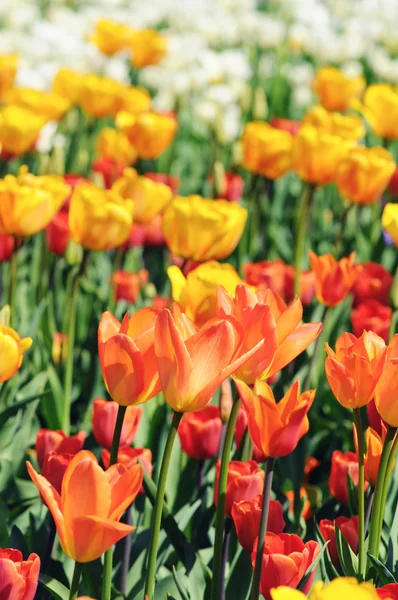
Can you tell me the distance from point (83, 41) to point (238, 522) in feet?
15.8

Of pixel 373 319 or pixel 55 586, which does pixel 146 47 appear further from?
pixel 55 586

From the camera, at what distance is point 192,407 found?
1.13 m

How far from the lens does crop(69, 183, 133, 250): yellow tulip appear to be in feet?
7.10

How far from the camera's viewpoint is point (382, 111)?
10.8 feet

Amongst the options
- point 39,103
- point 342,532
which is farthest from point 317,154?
point 342,532

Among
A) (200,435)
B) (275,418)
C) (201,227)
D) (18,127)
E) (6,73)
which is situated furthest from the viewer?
(6,73)

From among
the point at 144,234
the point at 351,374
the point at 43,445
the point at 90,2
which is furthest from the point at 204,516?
the point at 90,2

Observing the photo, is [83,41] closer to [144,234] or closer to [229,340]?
[144,234]

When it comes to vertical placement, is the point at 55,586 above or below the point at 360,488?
below

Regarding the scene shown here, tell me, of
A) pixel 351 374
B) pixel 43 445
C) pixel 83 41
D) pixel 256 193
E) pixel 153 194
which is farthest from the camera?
pixel 83 41

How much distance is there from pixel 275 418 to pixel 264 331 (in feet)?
0.35

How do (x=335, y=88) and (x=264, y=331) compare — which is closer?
(x=264, y=331)

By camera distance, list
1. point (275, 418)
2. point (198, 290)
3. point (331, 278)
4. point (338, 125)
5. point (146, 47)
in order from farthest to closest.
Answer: point (146, 47), point (338, 125), point (331, 278), point (198, 290), point (275, 418)

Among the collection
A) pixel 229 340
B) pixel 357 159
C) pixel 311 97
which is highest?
pixel 229 340
